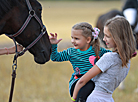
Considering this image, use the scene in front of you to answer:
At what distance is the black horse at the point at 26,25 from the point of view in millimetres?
1838

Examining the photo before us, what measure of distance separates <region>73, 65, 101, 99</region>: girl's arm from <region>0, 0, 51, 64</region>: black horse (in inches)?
18.2

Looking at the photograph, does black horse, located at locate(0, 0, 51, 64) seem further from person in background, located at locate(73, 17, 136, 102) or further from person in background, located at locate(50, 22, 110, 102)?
person in background, located at locate(73, 17, 136, 102)

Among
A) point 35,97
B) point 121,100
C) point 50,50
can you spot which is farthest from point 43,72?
point 50,50

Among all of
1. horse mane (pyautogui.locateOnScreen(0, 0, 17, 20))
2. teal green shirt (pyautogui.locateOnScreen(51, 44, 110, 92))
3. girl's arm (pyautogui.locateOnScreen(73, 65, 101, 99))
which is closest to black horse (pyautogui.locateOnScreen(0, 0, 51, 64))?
horse mane (pyautogui.locateOnScreen(0, 0, 17, 20))

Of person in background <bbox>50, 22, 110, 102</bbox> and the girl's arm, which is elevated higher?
person in background <bbox>50, 22, 110, 102</bbox>

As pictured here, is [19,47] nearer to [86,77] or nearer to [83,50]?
[83,50]

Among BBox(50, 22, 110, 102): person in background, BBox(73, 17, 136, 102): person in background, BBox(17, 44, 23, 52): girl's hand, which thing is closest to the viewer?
BBox(73, 17, 136, 102): person in background

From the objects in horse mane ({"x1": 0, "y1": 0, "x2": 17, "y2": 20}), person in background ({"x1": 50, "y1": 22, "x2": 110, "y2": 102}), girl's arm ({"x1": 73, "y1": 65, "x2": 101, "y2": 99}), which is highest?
horse mane ({"x1": 0, "y1": 0, "x2": 17, "y2": 20})

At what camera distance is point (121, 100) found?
3.94 m

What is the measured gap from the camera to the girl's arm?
178 centimetres

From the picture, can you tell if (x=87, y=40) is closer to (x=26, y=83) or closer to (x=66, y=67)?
(x=26, y=83)

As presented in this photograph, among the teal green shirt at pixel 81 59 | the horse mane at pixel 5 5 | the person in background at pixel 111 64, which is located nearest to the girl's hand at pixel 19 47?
the horse mane at pixel 5 5

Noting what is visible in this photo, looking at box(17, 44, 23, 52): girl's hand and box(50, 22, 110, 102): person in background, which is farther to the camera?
box(17, 44, 23, 52): girl's hand

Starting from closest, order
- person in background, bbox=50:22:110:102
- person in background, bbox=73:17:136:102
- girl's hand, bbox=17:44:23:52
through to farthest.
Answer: person in background, bbox=73:17:136:102, person in background, bbox=50:22:110:102, girl's hand, bbox=17:44:23:52
